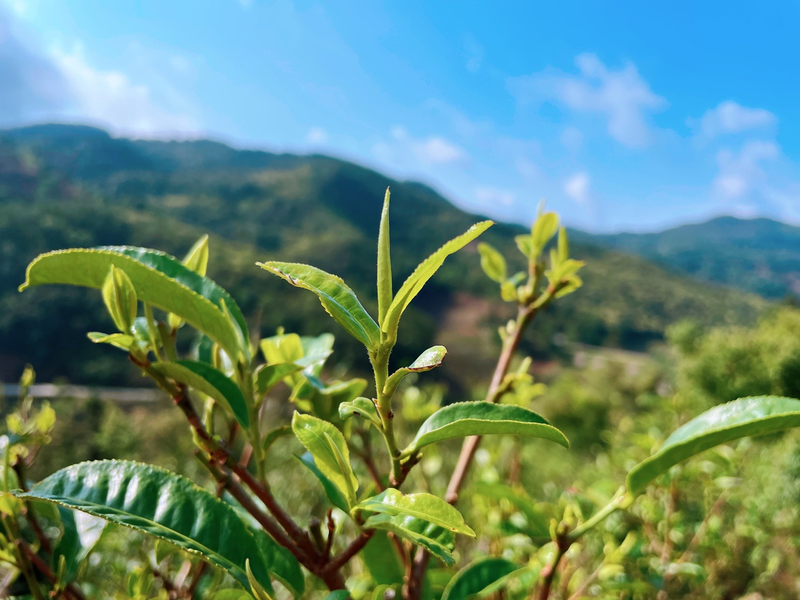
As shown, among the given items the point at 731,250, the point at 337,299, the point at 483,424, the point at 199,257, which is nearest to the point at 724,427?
the point at 483,424

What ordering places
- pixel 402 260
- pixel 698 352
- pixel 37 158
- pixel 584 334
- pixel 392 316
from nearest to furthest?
pixel 392 316 < pixel 698 352 < pixel 402 260 < pixel 584 334 < pixel 37 158

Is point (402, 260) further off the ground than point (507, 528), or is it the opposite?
point (402, 260)

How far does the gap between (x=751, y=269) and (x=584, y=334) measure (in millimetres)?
56835

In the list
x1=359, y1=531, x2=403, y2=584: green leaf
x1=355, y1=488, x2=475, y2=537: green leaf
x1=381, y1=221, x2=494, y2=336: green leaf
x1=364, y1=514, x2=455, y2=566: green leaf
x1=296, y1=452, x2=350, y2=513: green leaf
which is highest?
x1=381, y1=221, x2=494, y2=336: green leaf

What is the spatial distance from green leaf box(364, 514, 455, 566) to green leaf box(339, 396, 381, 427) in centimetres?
7

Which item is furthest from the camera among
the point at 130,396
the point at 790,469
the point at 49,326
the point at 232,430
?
the point at 49,326

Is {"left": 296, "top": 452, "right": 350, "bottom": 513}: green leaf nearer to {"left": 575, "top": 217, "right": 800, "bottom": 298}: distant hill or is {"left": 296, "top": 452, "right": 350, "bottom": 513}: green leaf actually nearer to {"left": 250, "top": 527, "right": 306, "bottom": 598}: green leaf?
{"left": 250, "top": 527, "right": 306, "bottom": 598}: green leaf

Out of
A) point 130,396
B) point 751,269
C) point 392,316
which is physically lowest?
point 130,396

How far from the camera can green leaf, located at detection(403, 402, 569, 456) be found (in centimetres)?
32

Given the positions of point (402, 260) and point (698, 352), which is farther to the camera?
point (402, 260)

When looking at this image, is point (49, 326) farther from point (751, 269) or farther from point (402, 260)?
point (751, 269)

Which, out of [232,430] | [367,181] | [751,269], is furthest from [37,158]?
[751,269]

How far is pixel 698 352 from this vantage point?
10.3 meters

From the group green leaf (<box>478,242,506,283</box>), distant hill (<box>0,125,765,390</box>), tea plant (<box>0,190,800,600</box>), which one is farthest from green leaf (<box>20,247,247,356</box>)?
distant hill (<box>0,125,765,390</box>)
